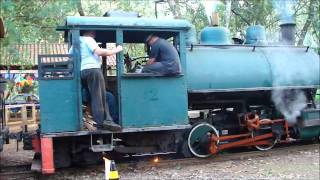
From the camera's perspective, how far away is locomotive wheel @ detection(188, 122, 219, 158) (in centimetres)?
→ 815

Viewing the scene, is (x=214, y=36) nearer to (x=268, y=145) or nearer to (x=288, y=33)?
(x=288, y=33)

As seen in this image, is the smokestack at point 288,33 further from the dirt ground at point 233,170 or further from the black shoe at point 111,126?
the black shoe at point 111,126

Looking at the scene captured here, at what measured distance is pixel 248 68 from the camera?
8602mm

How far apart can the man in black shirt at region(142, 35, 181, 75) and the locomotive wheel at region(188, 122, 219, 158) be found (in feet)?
4.62

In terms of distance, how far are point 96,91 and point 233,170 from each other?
2.53m

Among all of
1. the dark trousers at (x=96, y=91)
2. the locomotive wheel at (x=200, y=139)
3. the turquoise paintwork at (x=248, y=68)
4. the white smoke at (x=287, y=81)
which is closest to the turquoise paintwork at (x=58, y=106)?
the dark trousers at (x=96, y=91)

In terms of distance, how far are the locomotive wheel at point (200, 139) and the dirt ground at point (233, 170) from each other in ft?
1.34

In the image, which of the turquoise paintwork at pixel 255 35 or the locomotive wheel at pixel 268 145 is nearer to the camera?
the locomotive wheel at pixel 268 145

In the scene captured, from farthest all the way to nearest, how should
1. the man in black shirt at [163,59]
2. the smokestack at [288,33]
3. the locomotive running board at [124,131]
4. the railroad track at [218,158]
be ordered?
the smokestack at [288,33] → the railroad track at [218,158] → the man in black shirt at [163,59] → the locomotive running board at [124,131]

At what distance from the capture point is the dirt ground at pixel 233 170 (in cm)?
679

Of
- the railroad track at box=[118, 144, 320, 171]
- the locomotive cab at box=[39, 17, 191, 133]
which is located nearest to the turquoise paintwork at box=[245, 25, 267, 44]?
the railroad track at box=[118, 144, 320, 171]

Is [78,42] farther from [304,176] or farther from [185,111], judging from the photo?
[304,176]

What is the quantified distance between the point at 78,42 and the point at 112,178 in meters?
3.21

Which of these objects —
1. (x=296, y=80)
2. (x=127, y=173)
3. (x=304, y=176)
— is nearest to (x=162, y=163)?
(x=127, y=173)
